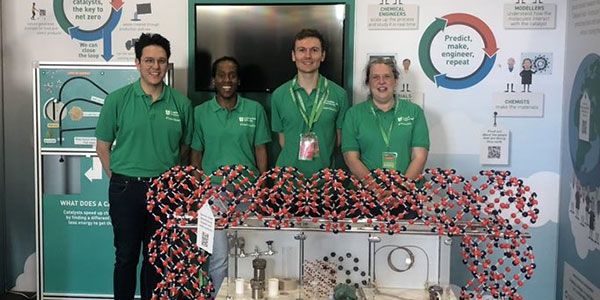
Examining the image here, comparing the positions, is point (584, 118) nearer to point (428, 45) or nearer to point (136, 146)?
point (428, 45)

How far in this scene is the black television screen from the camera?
4.14 m

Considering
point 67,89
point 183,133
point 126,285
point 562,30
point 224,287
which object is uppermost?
point 562,30

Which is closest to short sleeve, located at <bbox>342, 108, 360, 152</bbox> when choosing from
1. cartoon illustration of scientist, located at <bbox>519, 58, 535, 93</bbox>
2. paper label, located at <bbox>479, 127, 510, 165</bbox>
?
paper label, located at <bbox>479, 127, 510, 165</bbox>

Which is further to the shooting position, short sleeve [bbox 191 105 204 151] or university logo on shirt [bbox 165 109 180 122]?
short sleeve [bbox 191 105 204 151]

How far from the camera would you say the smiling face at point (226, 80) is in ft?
12.4

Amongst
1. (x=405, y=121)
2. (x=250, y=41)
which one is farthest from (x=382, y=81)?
(x=250, y=41)

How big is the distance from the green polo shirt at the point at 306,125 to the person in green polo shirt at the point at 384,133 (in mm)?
132

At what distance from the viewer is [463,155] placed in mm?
4195

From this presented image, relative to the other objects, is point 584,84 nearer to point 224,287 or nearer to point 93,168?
point 224,287

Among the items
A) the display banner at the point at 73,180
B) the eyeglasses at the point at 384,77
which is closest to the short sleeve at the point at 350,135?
the eyeglasses at the point at 384,77

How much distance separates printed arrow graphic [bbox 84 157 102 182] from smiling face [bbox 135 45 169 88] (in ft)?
2.69

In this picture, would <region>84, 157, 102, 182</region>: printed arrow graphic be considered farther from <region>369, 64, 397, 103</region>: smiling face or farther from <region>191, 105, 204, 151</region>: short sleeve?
<region>369, 64, 397, 103</region>: smiling face

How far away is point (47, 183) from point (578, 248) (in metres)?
3.40

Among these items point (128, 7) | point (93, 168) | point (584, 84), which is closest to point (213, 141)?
point (93, 168)
